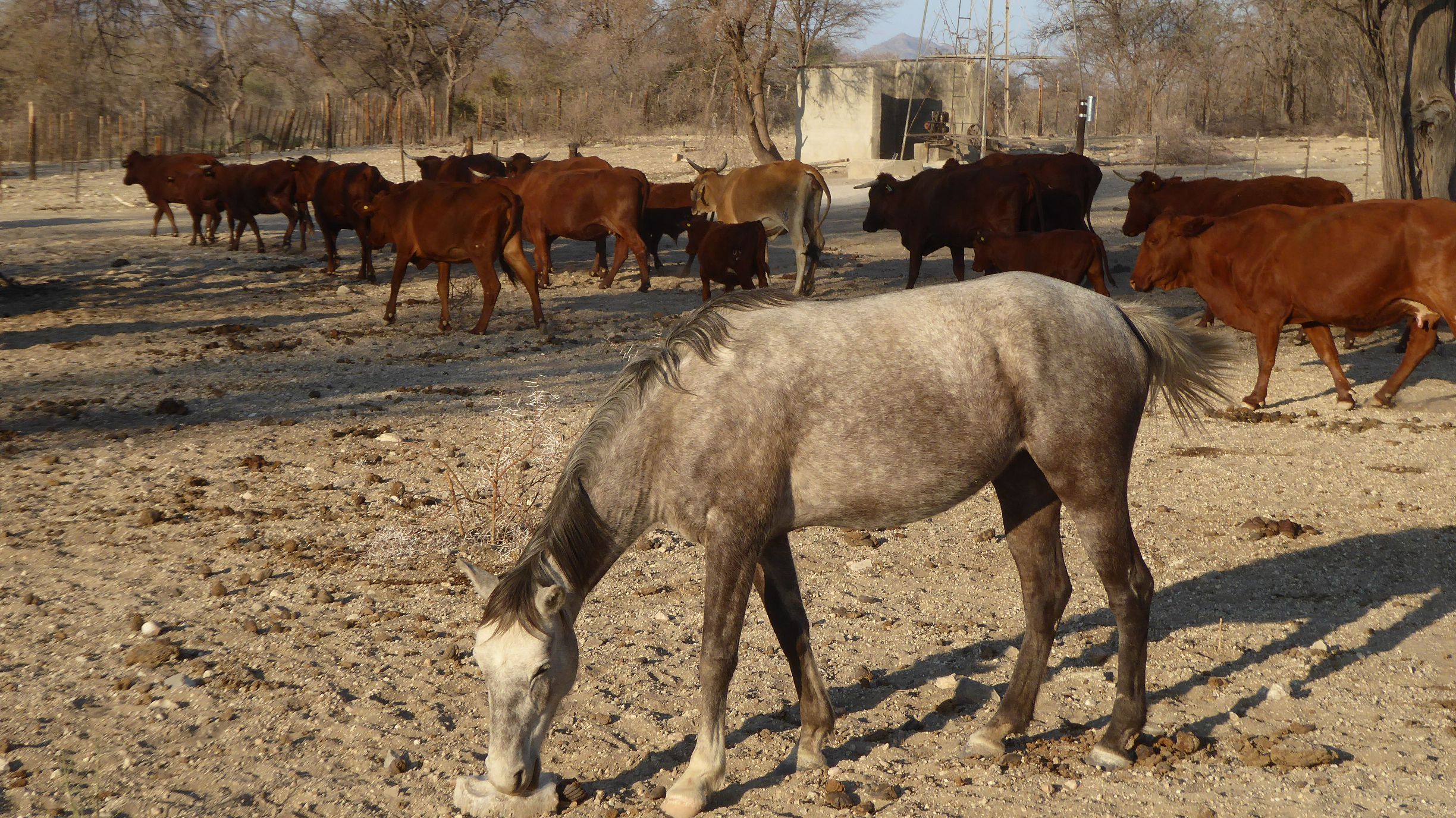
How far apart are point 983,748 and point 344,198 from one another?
49.0ft

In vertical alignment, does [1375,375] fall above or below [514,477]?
above

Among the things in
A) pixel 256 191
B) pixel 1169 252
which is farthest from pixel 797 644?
pixel 256 191

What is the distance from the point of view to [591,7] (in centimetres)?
4359

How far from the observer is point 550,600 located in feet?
11.4

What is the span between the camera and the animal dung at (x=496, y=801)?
3.62m

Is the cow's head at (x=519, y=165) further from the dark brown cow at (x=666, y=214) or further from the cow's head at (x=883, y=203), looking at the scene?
the cow's head at (x=883, y=203)

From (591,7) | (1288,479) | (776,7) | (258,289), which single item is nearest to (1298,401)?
(1288,479)

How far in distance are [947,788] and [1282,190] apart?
11540 mm

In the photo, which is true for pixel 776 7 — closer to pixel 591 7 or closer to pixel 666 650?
pixel 591 7

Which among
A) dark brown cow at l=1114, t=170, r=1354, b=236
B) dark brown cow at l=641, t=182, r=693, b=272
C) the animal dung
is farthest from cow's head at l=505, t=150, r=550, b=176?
the animal dung

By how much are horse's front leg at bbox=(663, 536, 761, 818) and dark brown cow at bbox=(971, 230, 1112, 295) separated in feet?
28.9

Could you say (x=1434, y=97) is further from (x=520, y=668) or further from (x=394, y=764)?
(x=394, y=764)

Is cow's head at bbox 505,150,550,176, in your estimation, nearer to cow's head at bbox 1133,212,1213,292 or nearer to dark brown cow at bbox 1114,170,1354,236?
dark brown cow at bbox 1114,170,1354,236

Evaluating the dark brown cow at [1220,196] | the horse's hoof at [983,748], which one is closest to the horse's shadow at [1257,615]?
the horse's hoof at [983,748]
